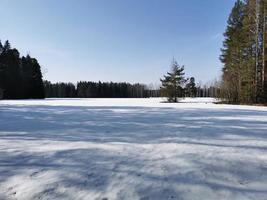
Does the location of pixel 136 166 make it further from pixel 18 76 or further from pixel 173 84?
pixel 18 76

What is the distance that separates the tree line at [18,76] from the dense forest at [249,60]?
135 feet

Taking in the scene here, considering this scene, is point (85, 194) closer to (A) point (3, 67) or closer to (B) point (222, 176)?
(B) point (222, 176)

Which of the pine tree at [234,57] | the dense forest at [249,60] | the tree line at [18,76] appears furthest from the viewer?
the tree line at [18,76]

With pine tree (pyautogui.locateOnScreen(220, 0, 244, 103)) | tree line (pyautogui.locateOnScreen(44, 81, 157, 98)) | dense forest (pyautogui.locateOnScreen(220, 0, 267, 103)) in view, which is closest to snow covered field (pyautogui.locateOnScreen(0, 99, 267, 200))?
dense forest (pyautogui.locateOnScreen(220, 0, 267, 103))

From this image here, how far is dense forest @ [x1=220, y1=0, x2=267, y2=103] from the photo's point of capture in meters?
23.8

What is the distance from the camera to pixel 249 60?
83.8 feet

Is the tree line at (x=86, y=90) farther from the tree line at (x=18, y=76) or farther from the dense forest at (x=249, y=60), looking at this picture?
the dense forest at (x=249, y=60)

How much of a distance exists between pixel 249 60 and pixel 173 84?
13.5 m

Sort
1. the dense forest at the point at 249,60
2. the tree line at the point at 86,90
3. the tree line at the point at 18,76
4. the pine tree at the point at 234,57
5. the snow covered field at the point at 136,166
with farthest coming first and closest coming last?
1. the tree line at the point at 86,90
2. the tree line at the point at 18,76
3. the pine tree at the point at 234,57
4. the dense forest at the point at 249,60
5. the snow covered field at the point at 136,166

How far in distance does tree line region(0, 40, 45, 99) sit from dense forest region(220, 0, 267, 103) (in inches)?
1615

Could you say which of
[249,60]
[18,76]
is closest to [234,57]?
[249,60]

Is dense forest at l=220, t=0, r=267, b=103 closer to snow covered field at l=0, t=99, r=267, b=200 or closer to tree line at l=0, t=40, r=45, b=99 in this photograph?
snow covered field at l=0, t=99, r=267, b=200

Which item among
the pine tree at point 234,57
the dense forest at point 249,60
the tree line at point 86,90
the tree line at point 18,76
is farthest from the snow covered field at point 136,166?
the tree line at point 86,90

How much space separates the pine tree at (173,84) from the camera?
37219 mm
